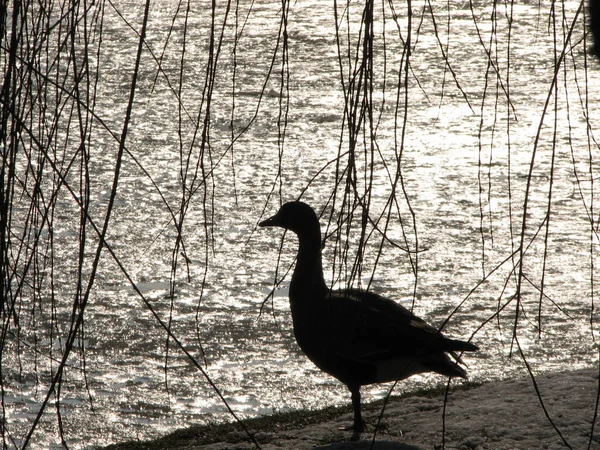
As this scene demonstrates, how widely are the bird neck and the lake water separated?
0.09m

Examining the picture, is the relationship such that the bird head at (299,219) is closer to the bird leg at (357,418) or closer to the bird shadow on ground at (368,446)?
the bird leg at (357,418)

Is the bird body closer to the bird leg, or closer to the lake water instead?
the bird leg

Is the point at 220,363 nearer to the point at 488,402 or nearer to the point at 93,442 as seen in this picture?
the point at 93,442

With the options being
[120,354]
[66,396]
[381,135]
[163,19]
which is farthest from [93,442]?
[163,19]

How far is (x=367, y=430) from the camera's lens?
3480 mm

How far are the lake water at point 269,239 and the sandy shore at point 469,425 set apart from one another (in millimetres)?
318

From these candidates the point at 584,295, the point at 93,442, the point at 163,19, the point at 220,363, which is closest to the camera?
the point at 93,442

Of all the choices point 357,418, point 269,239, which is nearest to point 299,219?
point 357,418

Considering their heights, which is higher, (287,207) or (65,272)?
(287,207)

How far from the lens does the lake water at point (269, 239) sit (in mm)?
4020

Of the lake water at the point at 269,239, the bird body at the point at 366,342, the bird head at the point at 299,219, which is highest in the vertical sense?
the bird head at the point at 299,219

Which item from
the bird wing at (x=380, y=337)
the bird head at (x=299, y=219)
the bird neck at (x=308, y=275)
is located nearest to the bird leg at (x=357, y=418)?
the bird wing at (x=380, y=337)

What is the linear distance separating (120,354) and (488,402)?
1812 millimetres

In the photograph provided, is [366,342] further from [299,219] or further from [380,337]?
[299,219]
